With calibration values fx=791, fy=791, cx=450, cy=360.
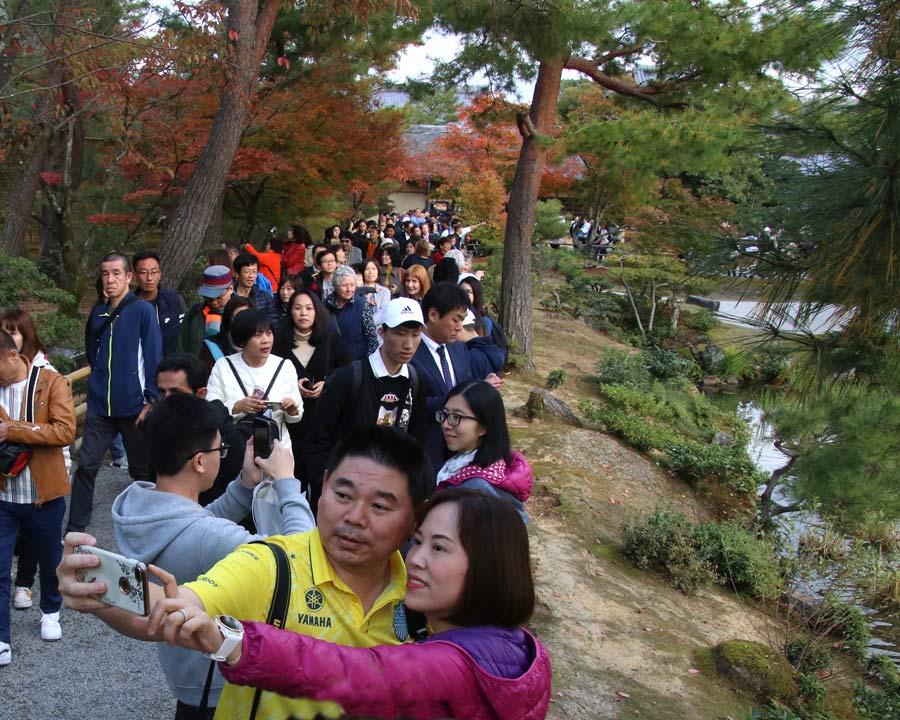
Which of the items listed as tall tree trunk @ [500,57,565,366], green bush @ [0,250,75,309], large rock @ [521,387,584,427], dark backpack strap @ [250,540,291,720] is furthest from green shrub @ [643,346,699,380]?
dark backpack strap @ [250,540,291,720]

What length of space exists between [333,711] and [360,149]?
13243mm

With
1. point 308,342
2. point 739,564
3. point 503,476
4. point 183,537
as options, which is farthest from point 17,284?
point 739,564

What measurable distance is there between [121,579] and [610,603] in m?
5.36

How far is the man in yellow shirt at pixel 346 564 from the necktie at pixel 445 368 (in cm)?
221

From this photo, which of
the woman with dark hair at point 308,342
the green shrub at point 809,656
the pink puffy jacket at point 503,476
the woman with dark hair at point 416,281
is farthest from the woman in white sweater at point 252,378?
the green shrub at point 809,656

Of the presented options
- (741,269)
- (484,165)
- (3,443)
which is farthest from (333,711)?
(484,165)

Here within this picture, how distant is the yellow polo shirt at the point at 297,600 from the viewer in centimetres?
150

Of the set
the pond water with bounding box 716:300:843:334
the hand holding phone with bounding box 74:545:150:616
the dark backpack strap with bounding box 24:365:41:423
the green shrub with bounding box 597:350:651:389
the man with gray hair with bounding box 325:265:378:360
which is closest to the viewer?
the hand holding phone with bounding box 74:545:150:616

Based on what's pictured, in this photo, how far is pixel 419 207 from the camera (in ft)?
126

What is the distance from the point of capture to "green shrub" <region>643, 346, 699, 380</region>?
16297 millimetres

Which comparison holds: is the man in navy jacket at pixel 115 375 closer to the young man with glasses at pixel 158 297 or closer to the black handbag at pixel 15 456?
the young man with glasses at pixel 158 297

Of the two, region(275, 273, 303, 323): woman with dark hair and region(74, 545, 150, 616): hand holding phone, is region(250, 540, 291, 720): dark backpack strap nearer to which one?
region(74, 545, 150, 616): hand holding phone

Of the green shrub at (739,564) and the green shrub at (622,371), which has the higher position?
the green shrub at (622,371)

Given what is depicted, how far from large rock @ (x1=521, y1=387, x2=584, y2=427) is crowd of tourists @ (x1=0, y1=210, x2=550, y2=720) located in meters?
5.84
